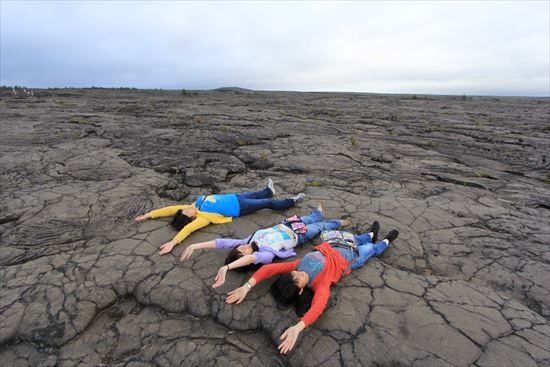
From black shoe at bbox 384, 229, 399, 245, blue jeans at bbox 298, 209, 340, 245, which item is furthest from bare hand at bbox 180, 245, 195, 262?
black shoe at bbox 384, 229, 399, 245

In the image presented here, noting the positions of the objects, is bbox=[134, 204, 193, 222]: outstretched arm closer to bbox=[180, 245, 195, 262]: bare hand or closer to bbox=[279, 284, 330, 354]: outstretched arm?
bbox=[180, 245, 195, 262]: bare hand

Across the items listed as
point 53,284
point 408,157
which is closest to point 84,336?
point 53,284

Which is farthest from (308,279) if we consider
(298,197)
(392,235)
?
(298,197)

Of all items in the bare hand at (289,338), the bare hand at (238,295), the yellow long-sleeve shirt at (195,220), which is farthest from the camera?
the yellow long-sleeve shirt at (195,220)

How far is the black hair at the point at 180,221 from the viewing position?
4199 mm

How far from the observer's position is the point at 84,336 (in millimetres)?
2814

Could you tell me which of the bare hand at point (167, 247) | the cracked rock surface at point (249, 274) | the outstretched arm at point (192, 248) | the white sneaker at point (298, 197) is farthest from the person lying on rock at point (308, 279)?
the white sneaker at point (298, 197)

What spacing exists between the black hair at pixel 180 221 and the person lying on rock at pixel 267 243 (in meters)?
0.66

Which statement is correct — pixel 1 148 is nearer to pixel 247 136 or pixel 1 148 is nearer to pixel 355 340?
pixel 247 136

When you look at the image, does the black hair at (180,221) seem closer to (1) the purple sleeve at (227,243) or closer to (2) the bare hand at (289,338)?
(1) the purple sleeve at (227,243)

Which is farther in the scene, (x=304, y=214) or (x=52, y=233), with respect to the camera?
(x=304, y=214)

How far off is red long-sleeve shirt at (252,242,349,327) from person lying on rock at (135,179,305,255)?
139 cm

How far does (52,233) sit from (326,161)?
5800mm

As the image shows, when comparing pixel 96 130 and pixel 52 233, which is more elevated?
pixel 96 130
